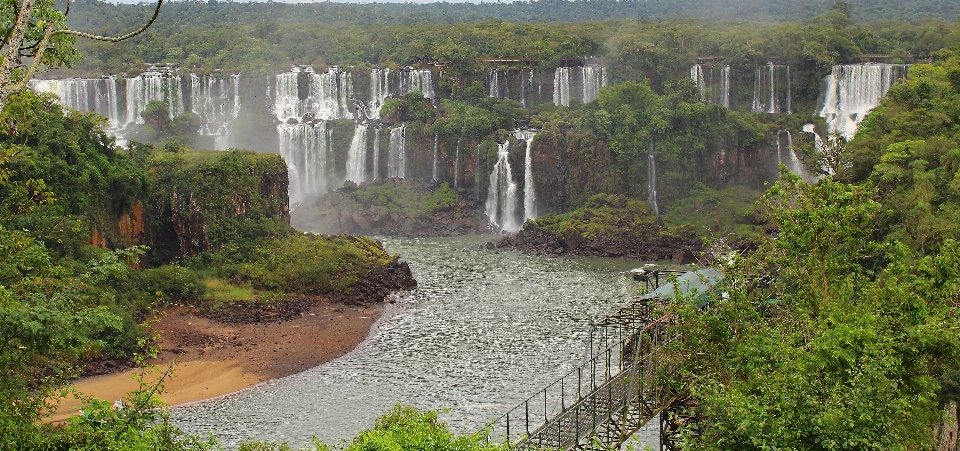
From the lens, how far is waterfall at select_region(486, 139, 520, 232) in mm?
74125

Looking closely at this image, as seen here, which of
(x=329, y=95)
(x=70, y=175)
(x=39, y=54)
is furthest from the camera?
(x=329, y=95)

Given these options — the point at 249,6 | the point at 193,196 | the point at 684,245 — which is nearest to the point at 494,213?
the point at 684,245

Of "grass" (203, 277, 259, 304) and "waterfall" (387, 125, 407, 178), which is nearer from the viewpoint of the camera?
"grass" (203, 277, 259, 304)

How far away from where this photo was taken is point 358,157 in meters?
78.9

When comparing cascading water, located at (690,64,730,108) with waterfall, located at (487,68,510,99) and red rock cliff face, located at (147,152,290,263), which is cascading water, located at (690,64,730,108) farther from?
red rock cliff face, located at (147,152,290,263)

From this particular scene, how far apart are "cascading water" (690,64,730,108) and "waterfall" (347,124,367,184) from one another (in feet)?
86.4

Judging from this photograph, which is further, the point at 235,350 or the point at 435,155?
the point at 435,155

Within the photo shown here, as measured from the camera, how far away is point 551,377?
1458 inches

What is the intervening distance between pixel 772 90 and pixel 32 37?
232 feet

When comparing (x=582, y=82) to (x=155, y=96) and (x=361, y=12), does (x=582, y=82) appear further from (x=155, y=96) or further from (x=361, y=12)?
(x=361, y=12)

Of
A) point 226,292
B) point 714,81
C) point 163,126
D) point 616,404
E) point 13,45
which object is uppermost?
point 13,45

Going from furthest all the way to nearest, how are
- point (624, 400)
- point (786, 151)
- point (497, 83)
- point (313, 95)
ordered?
point (497, 83) < point (313, 95) < point (786, 151) < point (624, 400)

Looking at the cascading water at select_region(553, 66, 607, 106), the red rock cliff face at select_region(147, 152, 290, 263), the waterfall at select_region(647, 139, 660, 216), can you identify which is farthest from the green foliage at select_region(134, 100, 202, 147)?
the waterfall at select_region(647, 139, 660, 216)

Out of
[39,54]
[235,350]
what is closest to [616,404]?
[39,54]
